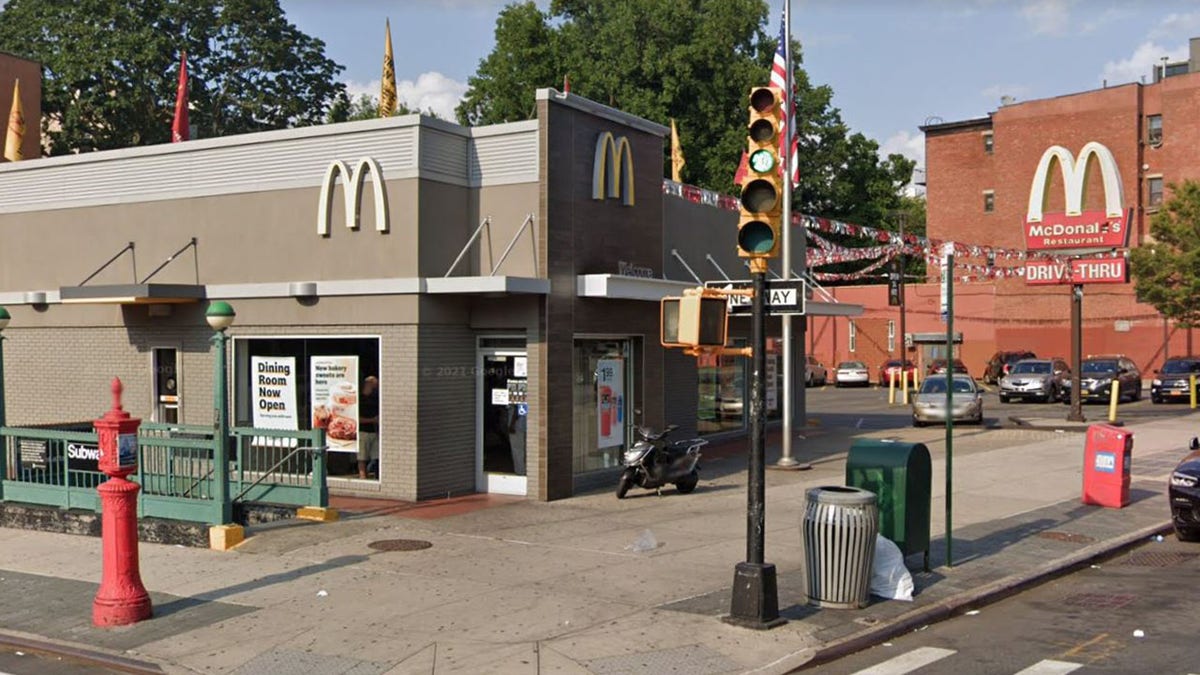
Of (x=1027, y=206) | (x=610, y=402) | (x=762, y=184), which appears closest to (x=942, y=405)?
(x=610, y=402)

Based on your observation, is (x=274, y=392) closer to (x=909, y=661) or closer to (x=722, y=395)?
(x=722, y=395)

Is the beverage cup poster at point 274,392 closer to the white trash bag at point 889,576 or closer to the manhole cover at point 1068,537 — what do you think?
the white trash bag at point 889,576

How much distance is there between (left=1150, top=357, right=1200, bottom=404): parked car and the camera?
36312mm

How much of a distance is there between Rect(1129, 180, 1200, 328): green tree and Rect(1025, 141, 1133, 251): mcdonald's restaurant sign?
16468mm

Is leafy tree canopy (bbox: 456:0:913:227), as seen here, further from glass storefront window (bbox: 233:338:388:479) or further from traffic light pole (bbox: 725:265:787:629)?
traffic light pole (bbox: 725:265:787:629)

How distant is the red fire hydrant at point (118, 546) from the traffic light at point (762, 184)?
566 cm

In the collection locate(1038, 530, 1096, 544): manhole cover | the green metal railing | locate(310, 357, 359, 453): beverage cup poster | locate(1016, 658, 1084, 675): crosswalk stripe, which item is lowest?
locate(1038, 530, 1096, 544): manhole cover

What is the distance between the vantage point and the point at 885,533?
35.0 ft

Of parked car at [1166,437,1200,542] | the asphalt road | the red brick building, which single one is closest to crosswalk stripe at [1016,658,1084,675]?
the asphalt road

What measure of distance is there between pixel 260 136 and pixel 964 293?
46985mm

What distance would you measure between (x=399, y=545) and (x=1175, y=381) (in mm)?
31980

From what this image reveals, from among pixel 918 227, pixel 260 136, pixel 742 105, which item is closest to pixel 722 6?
pixel 742 105

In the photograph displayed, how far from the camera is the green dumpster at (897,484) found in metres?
10.6

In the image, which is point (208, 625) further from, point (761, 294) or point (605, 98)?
point (605, 98)
